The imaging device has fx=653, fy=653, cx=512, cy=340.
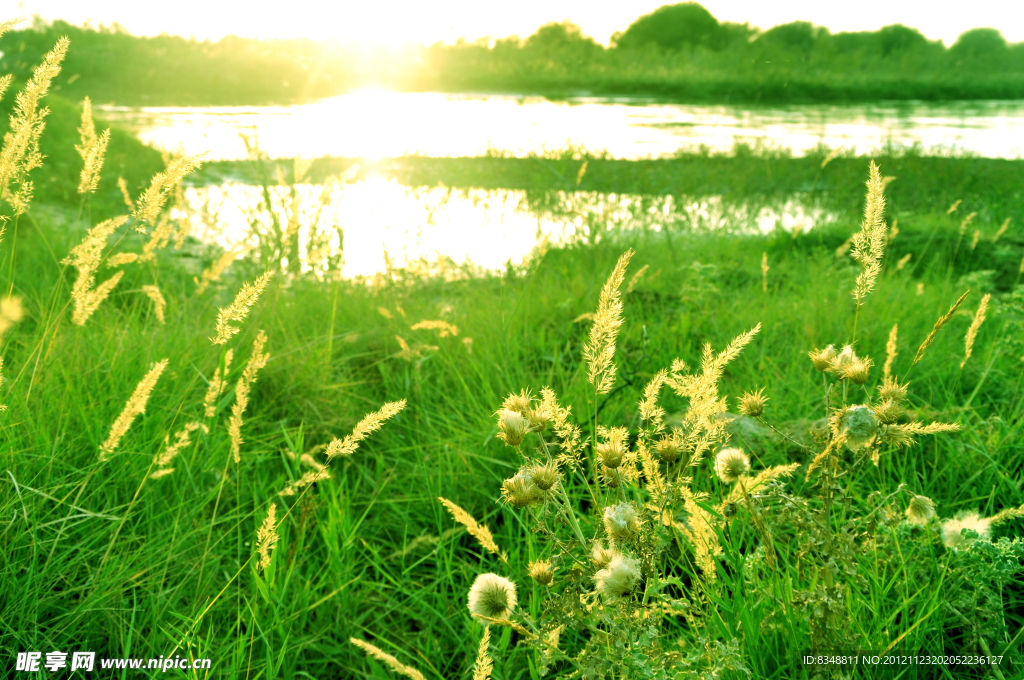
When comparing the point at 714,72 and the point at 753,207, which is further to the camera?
the point at 714,72

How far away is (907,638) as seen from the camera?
4.00 feet

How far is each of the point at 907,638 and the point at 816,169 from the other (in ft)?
37.3

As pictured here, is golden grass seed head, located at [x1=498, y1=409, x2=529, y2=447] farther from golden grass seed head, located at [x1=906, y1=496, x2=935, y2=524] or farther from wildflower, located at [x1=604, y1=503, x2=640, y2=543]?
golden grass seed head, located at [x1=906, y1=496, x2=935, y2=524]

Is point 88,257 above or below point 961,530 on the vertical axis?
above

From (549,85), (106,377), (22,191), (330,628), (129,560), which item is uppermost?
(549,85)

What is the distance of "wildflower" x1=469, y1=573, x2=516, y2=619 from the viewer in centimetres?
92

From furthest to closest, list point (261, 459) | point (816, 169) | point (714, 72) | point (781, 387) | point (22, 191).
Result: point (714, 72)
point (816, 169)
point (781, 387)
point (261, 459)
point (22, 191)

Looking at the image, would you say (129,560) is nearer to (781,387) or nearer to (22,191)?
(22,191)

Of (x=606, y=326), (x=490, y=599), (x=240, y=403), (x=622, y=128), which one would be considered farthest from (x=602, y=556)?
(x=622, y=128)

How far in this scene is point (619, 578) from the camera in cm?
80

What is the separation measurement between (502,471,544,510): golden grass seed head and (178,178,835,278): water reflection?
5.17 feet

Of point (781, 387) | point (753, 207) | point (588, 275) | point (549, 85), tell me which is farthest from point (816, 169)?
point (549, 85)

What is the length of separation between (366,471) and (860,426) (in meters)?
1.68

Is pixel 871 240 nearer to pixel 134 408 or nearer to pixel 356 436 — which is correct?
pixel 356 436
